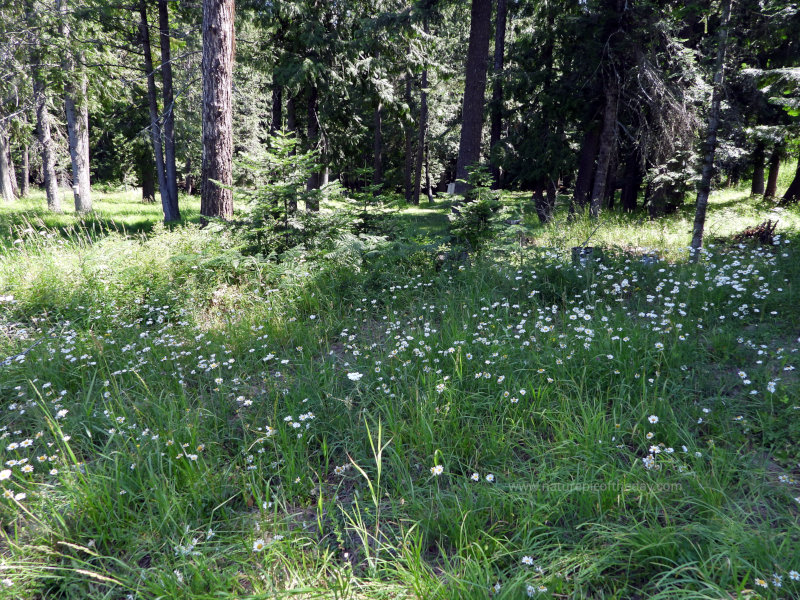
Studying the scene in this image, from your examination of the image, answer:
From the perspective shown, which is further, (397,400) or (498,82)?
(498,82)

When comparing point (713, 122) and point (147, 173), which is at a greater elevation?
point (147, 173)

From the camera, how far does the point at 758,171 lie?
632 inches

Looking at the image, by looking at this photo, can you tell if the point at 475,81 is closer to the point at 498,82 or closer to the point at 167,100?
the point at 498,82

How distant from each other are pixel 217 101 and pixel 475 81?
16.8 ft

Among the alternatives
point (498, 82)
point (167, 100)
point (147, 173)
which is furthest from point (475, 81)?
point (147, 173)

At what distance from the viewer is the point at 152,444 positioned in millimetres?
2805

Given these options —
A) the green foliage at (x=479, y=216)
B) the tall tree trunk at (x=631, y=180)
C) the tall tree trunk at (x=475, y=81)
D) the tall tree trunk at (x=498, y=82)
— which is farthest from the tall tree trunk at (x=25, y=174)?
the tall tree trunk at (x=631, y=180)

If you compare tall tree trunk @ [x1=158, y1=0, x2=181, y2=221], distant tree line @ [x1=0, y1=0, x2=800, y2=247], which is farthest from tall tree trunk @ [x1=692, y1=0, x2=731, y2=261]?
tall tree trunk @ [x1=158, y1=0, x2=181, y2=221]

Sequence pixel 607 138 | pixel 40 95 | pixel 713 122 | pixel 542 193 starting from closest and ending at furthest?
pixel 713 122 → pixel 607 138 → pixel 542 193 → pixel 40 95

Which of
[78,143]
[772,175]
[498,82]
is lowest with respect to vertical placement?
[772,175]

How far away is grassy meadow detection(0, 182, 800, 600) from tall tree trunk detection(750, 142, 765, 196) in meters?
11.4

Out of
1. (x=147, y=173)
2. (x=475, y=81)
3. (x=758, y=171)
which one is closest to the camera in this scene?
(x=475, y=81)

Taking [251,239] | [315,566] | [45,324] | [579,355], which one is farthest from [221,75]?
[315,566]

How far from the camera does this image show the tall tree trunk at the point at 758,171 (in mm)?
13992
